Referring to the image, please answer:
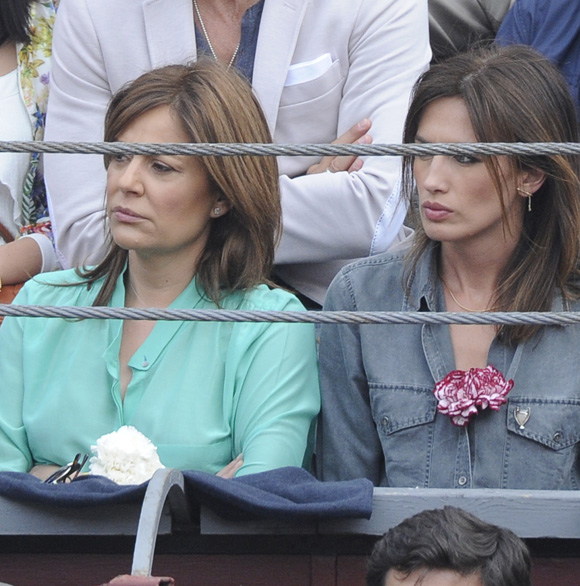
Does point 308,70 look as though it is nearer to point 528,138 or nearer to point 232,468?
point 528,138

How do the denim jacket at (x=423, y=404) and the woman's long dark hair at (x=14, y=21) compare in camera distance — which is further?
the woman's long dark hair at (x=14, y=21)

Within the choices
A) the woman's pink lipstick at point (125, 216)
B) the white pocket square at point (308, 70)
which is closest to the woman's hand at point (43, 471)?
the woman's pink lipstick at point (125, 216)

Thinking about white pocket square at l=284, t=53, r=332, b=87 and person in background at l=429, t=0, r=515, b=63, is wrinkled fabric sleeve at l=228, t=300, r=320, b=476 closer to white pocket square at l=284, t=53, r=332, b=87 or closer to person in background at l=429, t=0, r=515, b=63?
white pocket square at l=284, t=53, r=332, b=87

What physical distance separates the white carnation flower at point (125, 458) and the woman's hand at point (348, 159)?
0.94m

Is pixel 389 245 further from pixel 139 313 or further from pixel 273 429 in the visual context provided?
pixel 139 313

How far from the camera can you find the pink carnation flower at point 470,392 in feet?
7.05

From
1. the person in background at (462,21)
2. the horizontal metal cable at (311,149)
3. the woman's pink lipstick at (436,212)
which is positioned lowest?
the horizontal metal cable at (311,149)

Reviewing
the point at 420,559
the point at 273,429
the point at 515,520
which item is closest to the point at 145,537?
the point at 420,559

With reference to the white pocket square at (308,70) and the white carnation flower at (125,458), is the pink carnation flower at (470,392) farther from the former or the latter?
the white pocket square at (308,70)

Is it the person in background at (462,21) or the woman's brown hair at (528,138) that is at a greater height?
the person in background at (462,21)

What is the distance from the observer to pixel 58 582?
1.85 metres

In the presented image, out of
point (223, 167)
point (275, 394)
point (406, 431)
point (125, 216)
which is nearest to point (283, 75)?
point (223, 167)

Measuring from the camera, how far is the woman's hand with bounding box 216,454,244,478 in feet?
7.07

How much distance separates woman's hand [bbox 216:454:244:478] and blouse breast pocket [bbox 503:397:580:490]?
0.50 meters
